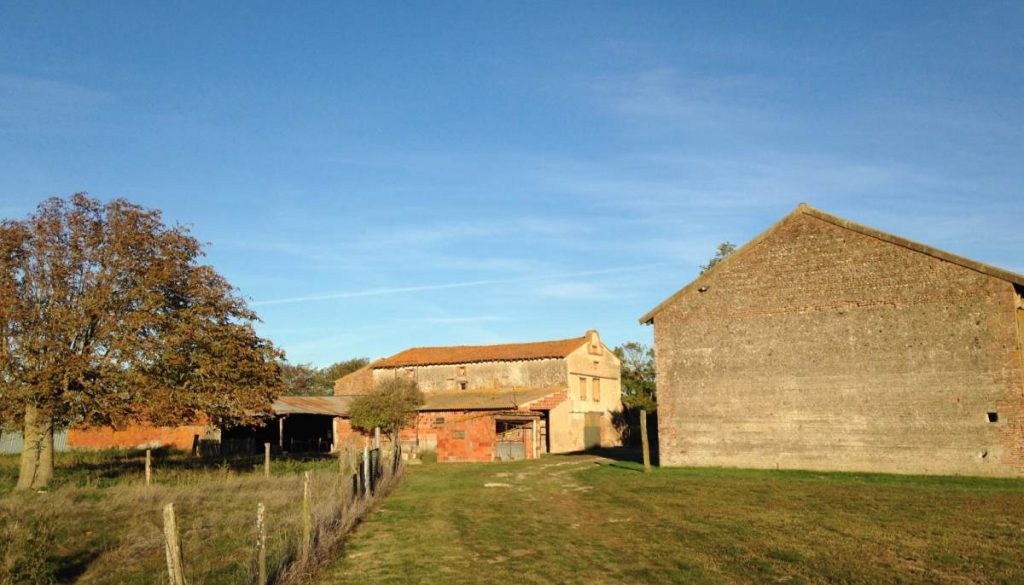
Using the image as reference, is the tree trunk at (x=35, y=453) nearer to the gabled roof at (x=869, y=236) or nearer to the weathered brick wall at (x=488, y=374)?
the gabled roof at (x=869, y=236)

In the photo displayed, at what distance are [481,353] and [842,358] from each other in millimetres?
30326

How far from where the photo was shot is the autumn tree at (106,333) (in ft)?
72.0

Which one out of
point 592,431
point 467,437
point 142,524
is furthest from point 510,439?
point 142,524

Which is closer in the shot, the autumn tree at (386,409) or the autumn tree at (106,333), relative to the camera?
the autumn tree at (106,333)

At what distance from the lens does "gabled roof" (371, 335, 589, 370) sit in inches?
1952

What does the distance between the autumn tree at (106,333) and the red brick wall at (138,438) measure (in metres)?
18.9

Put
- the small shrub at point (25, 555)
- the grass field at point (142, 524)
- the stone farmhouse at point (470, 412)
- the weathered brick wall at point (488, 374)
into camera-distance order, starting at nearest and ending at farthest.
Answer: the small shrub at point (25, 555) < the grass field at point (142, 524) < the stone farmhouse at point (470, 412) < the weathered brick wall at point (488, 374)

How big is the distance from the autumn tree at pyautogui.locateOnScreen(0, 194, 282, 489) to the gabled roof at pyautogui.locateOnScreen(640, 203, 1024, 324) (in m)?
16.2

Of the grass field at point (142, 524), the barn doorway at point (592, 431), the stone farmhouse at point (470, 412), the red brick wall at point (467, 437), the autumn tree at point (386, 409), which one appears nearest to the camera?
the grass field at point (142, 524)

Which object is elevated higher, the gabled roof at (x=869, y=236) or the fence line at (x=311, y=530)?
the gabled roof at (x=869, y=236)

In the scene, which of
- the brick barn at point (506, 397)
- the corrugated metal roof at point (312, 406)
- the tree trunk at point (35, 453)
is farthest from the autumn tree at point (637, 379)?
the tree trunk at point (35, 453)

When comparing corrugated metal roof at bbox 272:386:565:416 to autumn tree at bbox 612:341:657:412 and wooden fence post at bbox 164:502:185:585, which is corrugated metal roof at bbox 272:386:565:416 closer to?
autumn tree at bbox 612:341:657:412

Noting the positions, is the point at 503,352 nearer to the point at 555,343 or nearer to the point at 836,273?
the point at 555,343

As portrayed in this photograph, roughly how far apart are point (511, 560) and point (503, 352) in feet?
131
